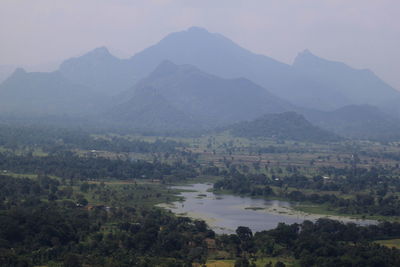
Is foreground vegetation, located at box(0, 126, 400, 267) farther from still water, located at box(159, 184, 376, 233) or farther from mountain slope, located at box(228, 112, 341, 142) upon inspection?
mountain slope, located at box(228, 112, 341, 142)

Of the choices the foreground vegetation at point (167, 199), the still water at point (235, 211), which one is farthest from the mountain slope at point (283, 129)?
the still water at point (235, 211)

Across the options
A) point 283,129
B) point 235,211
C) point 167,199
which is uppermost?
point 283,129

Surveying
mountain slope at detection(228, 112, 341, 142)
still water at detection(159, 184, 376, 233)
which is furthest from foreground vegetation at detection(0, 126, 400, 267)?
mountain slope at detection(228, 112, 341, 142)

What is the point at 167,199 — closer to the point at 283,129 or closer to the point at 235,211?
the point at 235,211

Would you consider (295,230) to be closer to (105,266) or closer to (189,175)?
(105,266)

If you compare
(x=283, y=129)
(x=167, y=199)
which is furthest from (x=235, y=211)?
(x=283, y=129)

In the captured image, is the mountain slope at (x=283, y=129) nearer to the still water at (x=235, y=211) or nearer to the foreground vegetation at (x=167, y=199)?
the foreground vegetation at (x=167, y=199)
